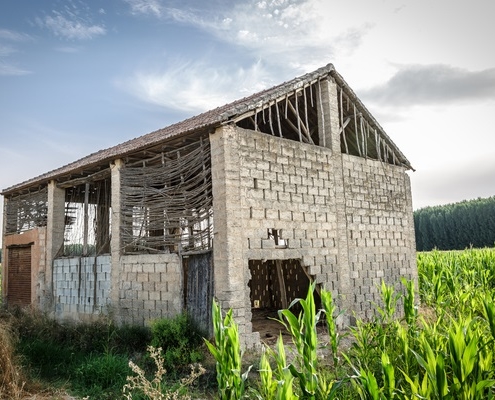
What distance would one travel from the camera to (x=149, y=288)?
411 inches

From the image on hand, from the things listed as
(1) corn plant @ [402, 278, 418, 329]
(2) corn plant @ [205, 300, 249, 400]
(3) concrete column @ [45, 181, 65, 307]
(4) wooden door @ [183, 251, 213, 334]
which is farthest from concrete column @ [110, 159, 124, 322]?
(2) corn plant @ [205, 300, 249, 400]

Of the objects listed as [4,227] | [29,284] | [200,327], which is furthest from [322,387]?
[4,227]

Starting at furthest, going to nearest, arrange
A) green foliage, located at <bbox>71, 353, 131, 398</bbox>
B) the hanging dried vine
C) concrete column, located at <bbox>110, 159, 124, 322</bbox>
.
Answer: concrete column, located at <bbox>110, 159, 124, 322</bbox>, the hanging dried vine, green foliage, located at <bbox>71, 353, 131, 398</bbox>

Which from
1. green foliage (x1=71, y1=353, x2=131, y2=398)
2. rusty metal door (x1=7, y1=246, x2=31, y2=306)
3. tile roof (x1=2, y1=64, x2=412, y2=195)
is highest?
tile roof (x1=2, y1=64, x2=412, y2=195)

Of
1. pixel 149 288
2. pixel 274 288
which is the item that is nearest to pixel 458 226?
pixel 274 288

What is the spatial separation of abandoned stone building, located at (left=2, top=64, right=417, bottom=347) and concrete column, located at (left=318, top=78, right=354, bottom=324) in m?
0.03

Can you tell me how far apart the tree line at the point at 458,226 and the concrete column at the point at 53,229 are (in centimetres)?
4638

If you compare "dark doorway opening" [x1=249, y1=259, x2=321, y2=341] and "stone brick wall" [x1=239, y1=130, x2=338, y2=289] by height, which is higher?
"stone brick wall" [x1=239, y1=130, x2=338, y2=289]

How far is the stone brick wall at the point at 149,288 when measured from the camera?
9930 mm

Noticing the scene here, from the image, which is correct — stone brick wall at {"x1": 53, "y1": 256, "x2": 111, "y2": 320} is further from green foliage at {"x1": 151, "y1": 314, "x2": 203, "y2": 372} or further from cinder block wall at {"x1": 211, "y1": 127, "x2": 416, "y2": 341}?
cinder block wall at {"x1": 211, "y1": 127, "x2": 416, "y2": 341}

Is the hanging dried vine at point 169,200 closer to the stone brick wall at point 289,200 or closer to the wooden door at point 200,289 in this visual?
the wooden door at point 200,289

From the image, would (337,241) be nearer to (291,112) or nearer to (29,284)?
(291,112)

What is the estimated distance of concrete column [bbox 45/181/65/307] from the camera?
1392 centimetres

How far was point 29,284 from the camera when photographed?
14.9m
